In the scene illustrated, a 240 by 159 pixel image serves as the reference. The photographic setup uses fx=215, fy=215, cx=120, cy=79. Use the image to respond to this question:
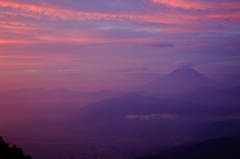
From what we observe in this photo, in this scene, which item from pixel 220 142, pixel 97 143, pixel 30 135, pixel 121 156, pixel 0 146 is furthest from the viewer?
pixel 30 135

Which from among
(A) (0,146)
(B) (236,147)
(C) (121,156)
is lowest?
(C) (121,156)

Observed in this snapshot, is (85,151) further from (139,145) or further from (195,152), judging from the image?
(195,152)

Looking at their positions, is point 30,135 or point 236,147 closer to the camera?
point 236,147

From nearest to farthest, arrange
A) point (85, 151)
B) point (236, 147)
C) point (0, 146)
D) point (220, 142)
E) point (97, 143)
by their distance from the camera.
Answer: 1. point (0, 146)
2. point (236, 147)
3. point (220, 142)
4. point (85, 151)
5. point (97, 143)

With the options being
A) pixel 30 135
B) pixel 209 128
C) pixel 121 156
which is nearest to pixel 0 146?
pixel 121 156

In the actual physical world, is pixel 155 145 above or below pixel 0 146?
below

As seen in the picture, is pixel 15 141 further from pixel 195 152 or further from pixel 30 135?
pixel 195 152

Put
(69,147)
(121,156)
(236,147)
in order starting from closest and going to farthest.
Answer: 1. (236,147)
2. (121,156)
3. (69,147)

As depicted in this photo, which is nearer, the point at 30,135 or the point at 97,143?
the point at 97,143

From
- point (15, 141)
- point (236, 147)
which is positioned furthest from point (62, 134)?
point (236, 147)
